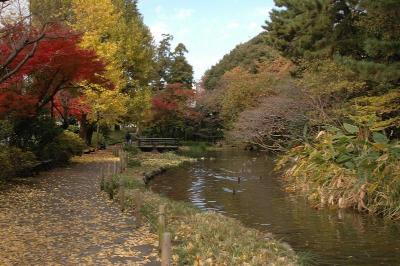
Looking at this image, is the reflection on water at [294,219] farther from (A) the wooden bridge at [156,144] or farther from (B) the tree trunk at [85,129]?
(A) the wooden bridge at [156,144]

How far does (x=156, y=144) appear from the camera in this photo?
3622 cm

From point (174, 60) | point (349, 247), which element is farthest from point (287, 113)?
point (174, 60)

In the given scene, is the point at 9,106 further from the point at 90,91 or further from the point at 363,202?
the point at 363,202

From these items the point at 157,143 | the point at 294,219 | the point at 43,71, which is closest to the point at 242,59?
the point at 157,143

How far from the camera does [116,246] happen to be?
8.09 m

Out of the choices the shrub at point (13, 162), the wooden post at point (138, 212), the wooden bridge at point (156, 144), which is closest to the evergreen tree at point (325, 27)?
the wooden post at point (138, 212)

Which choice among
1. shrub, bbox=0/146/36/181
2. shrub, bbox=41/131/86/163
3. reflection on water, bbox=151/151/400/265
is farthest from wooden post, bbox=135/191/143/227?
shrub, bbox=41/131/86/163

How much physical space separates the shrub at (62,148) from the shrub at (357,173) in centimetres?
1079

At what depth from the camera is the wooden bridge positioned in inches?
1405

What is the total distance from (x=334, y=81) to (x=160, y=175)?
9.54 m

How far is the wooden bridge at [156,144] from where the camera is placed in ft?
117

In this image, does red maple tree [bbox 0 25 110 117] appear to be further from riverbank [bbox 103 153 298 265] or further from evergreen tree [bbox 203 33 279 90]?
evergreen tree [bbox 203 33 279 90]

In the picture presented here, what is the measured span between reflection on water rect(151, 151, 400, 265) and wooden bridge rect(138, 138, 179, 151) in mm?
13436

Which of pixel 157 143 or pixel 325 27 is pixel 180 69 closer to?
pixel 157 143
